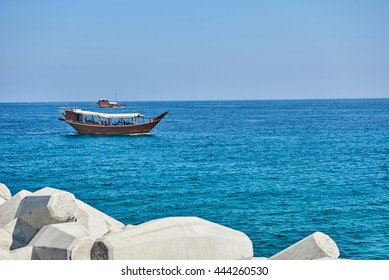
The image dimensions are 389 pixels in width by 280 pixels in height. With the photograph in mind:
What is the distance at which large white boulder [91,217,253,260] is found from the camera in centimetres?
857

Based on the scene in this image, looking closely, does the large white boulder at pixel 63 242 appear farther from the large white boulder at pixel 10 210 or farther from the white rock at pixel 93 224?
the large white boulder at pixel 10 210

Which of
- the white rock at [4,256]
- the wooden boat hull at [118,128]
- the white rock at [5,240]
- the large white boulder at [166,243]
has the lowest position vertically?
the wooden boat hull at [118,128]

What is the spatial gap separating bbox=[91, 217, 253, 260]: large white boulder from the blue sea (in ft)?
23.3

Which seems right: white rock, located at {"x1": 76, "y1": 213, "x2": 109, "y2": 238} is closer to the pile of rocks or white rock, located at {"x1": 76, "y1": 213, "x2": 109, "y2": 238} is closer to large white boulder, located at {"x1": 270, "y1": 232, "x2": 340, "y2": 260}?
the pile of rocks

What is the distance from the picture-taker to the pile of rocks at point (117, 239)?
28.3 feet

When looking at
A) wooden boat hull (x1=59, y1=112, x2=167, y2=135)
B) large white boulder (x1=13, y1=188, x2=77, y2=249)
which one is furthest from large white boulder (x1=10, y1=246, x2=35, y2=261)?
wooden boat hull (x1=59, y1=112, x2=167, y2=135)

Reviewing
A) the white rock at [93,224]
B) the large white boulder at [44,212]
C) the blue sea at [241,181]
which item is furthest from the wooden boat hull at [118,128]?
the large white boulder at [44,212]

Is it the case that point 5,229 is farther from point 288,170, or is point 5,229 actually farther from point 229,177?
point 288,170

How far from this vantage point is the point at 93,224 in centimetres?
1076

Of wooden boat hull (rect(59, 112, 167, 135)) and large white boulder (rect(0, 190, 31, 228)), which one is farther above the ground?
large white boulder (rect(0, 190, 31, 228))

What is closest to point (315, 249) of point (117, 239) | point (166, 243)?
point (166, 243)

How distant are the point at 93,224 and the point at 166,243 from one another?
8.70 ft

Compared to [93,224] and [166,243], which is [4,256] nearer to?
[93,224]

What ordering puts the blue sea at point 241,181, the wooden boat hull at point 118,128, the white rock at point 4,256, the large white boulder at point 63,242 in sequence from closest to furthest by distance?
the white rock at point 4,256 → the large white boulder at point 63,242 → the blue sea at point 241,181 → the wooden boat hull at point 118,128
